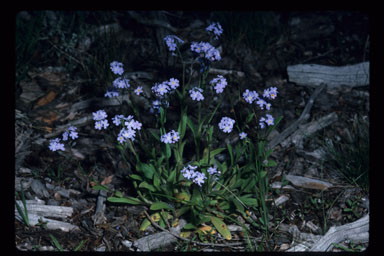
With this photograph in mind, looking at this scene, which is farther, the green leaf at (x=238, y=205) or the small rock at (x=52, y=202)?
the small rock at (x=52, y=202)

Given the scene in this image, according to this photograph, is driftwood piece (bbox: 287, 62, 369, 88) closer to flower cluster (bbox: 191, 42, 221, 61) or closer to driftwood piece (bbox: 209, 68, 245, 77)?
driftwood piece (bbox: 209, 68, 245, 77)

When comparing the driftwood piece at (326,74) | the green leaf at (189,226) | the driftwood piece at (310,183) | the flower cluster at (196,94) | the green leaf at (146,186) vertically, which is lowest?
the green leaf at (189,226)

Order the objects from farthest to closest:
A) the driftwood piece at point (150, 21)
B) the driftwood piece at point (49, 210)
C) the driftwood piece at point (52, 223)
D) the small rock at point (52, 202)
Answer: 1. the driftwood piece at point (150, 21)
2. the small rock at point (52, 202)
3. the driftwood piece at point (49, 210)
4. the driftwood piece at point (52, 223)

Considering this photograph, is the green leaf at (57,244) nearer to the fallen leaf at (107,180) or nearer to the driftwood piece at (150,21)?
the fallen leaf at (107,180)

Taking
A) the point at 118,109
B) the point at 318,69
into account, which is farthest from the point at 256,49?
the point at 118,109

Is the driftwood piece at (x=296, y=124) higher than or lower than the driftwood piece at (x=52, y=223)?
higher

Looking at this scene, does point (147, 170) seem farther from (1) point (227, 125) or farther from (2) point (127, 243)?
(1) point (227, 125)

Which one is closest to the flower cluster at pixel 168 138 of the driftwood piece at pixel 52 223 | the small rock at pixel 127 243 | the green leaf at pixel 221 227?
the green leaf at pixel 221 227
